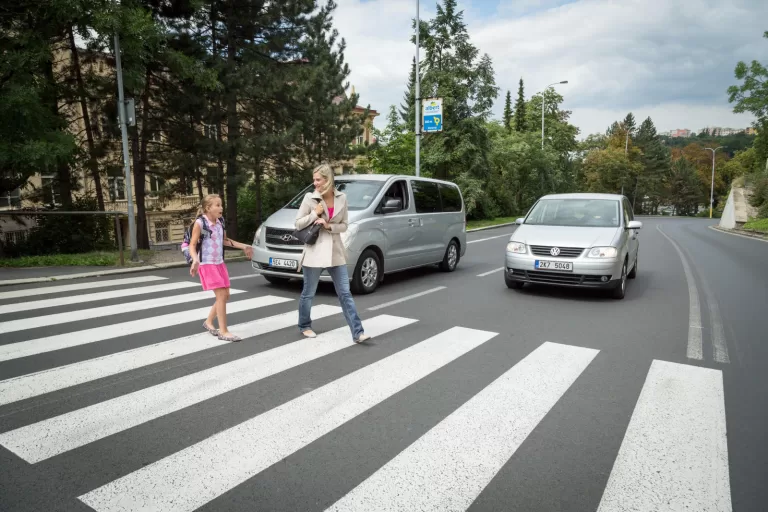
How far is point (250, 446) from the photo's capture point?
325 centimetres

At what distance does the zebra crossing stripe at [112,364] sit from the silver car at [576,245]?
4.11m

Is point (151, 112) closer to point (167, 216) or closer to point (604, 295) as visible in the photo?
point (604, 295)

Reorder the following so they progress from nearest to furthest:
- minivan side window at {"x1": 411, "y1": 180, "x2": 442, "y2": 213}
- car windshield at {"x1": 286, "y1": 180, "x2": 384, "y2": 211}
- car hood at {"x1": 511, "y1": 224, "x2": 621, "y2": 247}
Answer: car hood at {"x1": 511, "y1": 224, "x2": 621, "y2": 247} < car windshield at {"x1": 286, "y1": 180, "x2": 384, "y2": 211} < minivan side window at {"x1": 411, "y1": 180, "x2": 442, "y2": 213}

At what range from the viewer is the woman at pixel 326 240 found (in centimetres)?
553

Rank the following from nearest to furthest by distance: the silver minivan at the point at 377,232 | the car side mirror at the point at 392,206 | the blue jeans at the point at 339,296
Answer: the blue jeans at the point at 339,296
the silver minivan at the point at 377,232
the car side mirror at the point at 392,206

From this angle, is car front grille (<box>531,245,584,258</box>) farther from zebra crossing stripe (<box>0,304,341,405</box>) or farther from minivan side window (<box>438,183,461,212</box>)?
zebra crossing stripe (<box>0,304,341,405</box>)

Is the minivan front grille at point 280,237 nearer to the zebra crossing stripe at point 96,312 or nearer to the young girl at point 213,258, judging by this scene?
the zebra crossing stripe at point 96,312

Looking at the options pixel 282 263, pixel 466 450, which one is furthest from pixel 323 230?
pixel 466 450

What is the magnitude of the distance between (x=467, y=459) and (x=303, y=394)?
5.06ft

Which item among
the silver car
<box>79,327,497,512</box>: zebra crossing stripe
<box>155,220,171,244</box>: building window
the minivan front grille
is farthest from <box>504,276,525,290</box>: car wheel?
<box>155,220,171,244</box>: building window

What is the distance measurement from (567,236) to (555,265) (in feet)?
2.03

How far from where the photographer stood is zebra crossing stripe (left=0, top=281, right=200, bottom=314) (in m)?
7.44

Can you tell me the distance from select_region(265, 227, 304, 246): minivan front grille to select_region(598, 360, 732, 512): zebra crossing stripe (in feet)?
17.8

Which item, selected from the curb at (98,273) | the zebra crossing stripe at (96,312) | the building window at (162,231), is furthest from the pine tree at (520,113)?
the zebra crossing stripe at (96,312)
